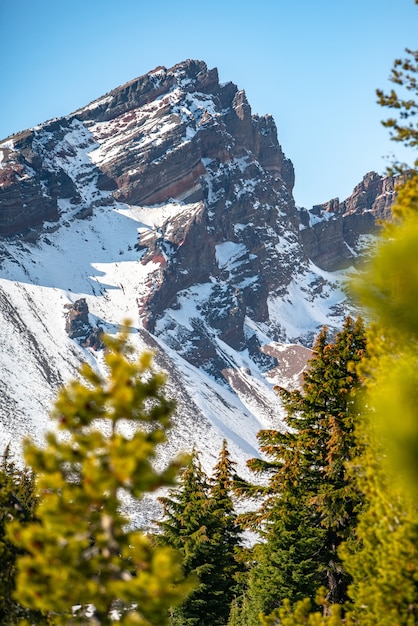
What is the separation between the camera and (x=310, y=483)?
54.5 ft

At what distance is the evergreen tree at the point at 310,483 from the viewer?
51.3 feet

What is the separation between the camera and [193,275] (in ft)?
615

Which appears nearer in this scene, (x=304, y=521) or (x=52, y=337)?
(x=304, y=521)

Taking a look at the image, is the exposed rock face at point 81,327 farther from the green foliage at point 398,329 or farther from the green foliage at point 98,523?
the green foliage at point 98,523

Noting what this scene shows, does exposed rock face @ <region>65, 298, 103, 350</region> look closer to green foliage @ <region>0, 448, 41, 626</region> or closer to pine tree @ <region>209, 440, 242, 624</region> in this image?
pine tree @ <region>209, 440, 242, 624</region>

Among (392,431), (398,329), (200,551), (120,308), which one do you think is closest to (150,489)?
(392,431)

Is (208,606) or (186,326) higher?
(186,326)

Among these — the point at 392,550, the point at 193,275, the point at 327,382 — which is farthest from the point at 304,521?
the point at 193,275

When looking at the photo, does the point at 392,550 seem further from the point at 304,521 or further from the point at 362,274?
the point at 304,521

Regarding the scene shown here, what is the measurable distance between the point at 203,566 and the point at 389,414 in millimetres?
17933

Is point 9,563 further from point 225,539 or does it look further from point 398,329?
point 225,539

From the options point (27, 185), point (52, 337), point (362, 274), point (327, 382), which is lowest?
point (362, 274)

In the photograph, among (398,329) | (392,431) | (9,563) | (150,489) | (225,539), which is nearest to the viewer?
(392,431)

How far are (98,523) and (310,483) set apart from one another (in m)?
12.2
